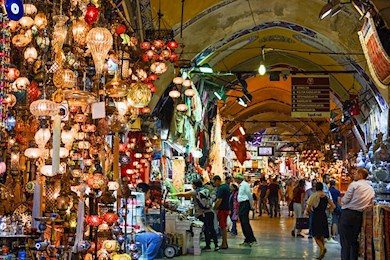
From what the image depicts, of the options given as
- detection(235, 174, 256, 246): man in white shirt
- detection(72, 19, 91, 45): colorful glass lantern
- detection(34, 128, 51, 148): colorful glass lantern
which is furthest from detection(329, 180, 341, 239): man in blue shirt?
detection(72, 19, 91, 45): colorful glass lantern

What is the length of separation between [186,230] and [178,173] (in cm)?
397

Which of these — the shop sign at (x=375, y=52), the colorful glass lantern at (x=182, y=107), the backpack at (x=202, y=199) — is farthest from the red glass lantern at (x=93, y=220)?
the colorful glass lantern at (x=182, y=107)

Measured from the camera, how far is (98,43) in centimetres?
607

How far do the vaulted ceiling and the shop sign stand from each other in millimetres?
1308

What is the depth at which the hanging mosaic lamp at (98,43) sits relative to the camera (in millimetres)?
6070

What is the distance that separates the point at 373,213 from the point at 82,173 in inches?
136

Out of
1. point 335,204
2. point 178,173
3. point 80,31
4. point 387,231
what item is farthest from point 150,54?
point 335,204

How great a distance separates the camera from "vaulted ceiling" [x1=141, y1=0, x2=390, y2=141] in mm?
13039

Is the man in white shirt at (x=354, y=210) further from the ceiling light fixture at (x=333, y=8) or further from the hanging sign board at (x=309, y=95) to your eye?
the hanging sign board at (x=309, y=95)

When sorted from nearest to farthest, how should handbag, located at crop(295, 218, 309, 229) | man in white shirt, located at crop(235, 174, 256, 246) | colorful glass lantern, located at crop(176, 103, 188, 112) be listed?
man in white shirt, located at crop(235, 174, 256, 246), colorful glass lantern, located at crop(176, 103, 188, 112), handbag, located at crop(295, 218, 309, 229)

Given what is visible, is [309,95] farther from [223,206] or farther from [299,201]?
[223,206]

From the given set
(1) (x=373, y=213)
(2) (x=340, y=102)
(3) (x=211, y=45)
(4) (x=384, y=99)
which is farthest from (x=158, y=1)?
(2) (x=340, y=102)

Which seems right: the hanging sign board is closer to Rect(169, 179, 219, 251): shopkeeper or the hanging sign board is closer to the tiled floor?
the tiled floor

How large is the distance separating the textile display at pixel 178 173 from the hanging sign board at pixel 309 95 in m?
3.34
